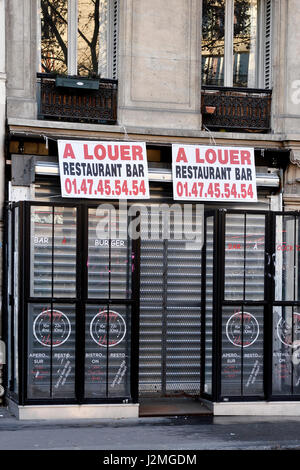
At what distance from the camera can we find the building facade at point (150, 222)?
11312 millimetres

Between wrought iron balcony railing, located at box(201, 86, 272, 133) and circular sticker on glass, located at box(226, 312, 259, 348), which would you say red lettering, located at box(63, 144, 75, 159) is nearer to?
wrought iron balcony railing, located at box(201, 86, 272, 133)

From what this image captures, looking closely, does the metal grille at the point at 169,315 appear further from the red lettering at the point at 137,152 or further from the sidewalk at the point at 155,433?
the sidewalk at the point at 155,433

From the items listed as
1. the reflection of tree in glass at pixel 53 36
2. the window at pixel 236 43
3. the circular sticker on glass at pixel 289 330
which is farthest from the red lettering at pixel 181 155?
the circular sticker on glass at pixel 289 330

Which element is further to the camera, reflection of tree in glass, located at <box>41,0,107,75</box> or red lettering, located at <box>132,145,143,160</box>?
reflection of tree in glass, located at <box>41,0,107,75</box>

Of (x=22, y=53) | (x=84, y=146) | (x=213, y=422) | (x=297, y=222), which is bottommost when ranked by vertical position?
(x=213, y=422)

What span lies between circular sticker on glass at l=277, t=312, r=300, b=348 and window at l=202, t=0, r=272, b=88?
162 inches

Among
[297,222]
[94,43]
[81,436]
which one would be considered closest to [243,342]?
[297,222]

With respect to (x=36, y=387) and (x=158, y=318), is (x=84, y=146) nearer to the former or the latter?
(x=158, y=318)

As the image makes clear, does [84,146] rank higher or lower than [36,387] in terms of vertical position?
higher

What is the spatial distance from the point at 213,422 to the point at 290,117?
5247 millimetres

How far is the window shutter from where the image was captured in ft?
44.5

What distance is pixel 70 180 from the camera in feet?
39.7

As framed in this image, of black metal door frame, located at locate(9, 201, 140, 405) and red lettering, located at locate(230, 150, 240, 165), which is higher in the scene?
red lettering, located at locate(230, 150, 240, 165)

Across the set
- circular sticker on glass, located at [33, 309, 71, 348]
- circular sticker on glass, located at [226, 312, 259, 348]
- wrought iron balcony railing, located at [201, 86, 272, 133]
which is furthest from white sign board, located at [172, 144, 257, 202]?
circular sticker on glass, located at [33, 309, 71, 348]
